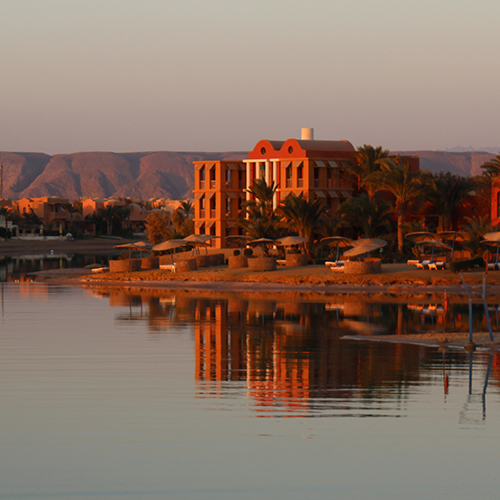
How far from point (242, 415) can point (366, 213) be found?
45240mm

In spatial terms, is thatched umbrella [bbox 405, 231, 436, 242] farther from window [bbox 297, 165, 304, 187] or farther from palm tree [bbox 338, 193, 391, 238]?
window [bbox 297, 165, 304, 187]

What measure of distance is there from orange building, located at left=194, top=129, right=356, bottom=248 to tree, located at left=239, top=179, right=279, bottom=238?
133cm

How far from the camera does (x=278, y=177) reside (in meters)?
68.8

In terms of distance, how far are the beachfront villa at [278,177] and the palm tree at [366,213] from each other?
23.4 feet

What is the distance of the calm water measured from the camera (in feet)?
33.0

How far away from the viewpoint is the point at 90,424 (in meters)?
13.0

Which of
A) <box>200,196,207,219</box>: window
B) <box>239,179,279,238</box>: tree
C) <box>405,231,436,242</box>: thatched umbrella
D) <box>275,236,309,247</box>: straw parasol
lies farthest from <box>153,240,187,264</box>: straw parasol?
<box>200,196,207,219</box>: window

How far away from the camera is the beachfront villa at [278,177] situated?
66812 millimetres

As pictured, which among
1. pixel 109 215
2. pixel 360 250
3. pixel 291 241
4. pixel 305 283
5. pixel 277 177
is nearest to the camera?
pixel 305 283

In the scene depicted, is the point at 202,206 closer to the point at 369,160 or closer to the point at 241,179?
the point at 241,179

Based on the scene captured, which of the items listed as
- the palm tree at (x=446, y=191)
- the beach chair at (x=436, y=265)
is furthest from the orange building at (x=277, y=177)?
the beach chair at (x=436, y=265)

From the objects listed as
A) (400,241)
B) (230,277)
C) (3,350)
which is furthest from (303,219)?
(3,350)

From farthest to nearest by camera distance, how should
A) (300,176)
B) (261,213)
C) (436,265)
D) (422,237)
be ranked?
(300,176)
(261,213)
(422,237)
(436,265)

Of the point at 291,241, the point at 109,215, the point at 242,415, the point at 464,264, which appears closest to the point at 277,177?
the point at 291,241
